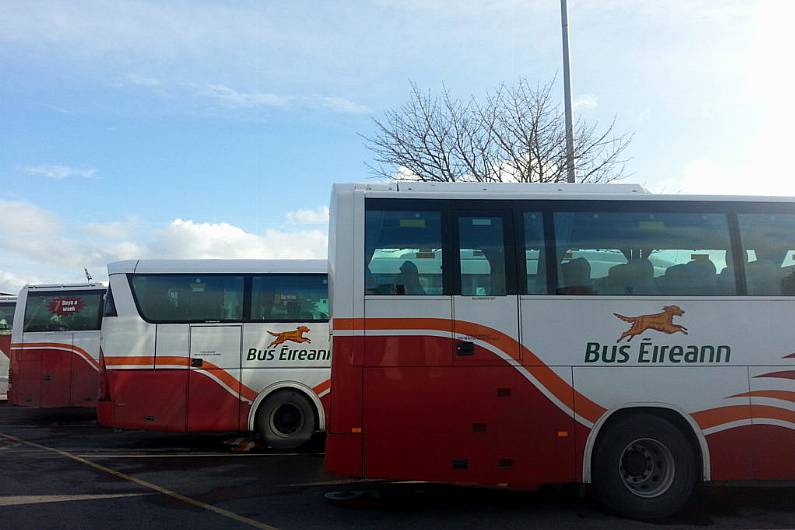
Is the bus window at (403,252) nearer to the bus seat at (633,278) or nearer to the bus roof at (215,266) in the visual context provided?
the bus seat at (633,278)

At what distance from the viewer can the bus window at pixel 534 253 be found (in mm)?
6898

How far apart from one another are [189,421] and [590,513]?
260 inches

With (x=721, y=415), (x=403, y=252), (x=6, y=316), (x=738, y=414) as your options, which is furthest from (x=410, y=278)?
(x=6, y=316)

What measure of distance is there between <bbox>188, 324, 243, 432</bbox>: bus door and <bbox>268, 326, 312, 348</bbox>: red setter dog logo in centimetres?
58

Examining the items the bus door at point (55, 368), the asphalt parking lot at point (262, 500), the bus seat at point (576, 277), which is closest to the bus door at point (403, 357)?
the asphalt parking lot at point (262, 500)

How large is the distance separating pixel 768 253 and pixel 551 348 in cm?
269

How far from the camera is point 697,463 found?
267 inches

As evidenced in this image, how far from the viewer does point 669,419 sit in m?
6.86

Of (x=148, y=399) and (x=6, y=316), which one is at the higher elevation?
(x=6, y=316)

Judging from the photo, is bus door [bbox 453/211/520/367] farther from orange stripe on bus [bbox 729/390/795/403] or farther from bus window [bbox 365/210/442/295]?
orange stripe on bus [bbox 729/390/795/403]

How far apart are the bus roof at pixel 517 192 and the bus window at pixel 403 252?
27 cm

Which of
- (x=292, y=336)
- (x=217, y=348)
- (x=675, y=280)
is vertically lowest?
(x=217, y=348)

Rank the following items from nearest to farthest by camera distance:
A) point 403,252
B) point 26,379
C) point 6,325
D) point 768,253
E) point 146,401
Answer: point 403,252 → point 768,253 → point 146,401 → point 26,379 → point 6,325

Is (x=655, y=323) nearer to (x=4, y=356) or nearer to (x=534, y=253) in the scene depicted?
(x=534, y=253)
